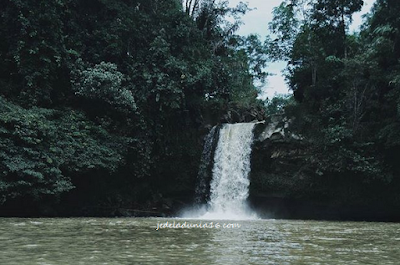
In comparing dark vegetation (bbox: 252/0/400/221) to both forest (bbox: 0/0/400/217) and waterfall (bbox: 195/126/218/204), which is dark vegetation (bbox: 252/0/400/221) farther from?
waterfall (bbox: 195/126/218/204)

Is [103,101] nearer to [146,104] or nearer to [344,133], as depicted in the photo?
[146,104]

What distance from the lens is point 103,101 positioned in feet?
55.0

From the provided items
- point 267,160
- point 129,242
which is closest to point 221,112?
point 267,160

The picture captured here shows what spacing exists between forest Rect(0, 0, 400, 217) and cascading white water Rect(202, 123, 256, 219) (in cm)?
126

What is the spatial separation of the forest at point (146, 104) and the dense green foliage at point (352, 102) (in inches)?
2.1

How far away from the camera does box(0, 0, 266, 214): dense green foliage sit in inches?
541

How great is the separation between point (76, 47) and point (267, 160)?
32.8 ft

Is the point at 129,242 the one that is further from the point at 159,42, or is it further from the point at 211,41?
the point at 211,41

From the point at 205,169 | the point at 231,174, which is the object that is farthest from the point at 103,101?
the point at 231,174

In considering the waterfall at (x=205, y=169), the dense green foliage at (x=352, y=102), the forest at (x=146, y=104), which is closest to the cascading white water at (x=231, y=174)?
the waterfall at (x=205, y=169)

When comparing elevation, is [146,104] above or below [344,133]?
above

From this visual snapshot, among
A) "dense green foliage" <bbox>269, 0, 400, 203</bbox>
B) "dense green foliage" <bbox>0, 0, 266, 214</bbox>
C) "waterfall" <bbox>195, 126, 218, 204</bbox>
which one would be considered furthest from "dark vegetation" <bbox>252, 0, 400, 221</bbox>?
"dense green foliage" <bbox>0, 0, 266, 214</bbox>

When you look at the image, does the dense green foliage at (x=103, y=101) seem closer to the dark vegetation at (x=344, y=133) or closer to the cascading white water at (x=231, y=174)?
the cascading white water at (x=231, y=174)

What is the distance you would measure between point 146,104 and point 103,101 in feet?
6.50
